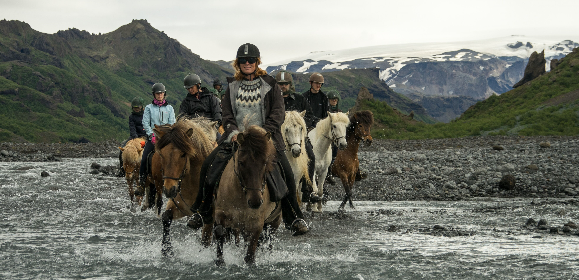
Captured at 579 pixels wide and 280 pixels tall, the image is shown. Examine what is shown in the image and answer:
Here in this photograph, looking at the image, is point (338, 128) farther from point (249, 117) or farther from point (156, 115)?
point (249, 117)

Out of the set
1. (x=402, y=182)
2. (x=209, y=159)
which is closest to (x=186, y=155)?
(x=209, y=159)

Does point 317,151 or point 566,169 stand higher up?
point 317,151

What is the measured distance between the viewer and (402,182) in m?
20.4

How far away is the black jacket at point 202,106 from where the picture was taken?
11.8 meters

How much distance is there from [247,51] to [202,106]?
4365 mm

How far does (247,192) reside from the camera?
259 inches

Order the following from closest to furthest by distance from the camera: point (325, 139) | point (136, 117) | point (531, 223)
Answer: point (531, 223)
point (325, 139)
point (136, 117)

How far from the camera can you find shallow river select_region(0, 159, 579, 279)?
24.6 feet

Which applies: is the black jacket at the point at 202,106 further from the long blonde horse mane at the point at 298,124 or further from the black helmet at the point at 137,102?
the black helmet at the point at 137,102

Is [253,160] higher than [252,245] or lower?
higher

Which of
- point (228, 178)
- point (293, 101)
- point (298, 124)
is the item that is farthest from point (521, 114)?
point (228, 178)

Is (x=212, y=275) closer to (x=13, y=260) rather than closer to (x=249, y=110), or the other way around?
(x=249, y=110)

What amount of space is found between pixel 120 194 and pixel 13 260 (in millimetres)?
10905

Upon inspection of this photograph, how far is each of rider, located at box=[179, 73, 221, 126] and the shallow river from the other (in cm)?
278
